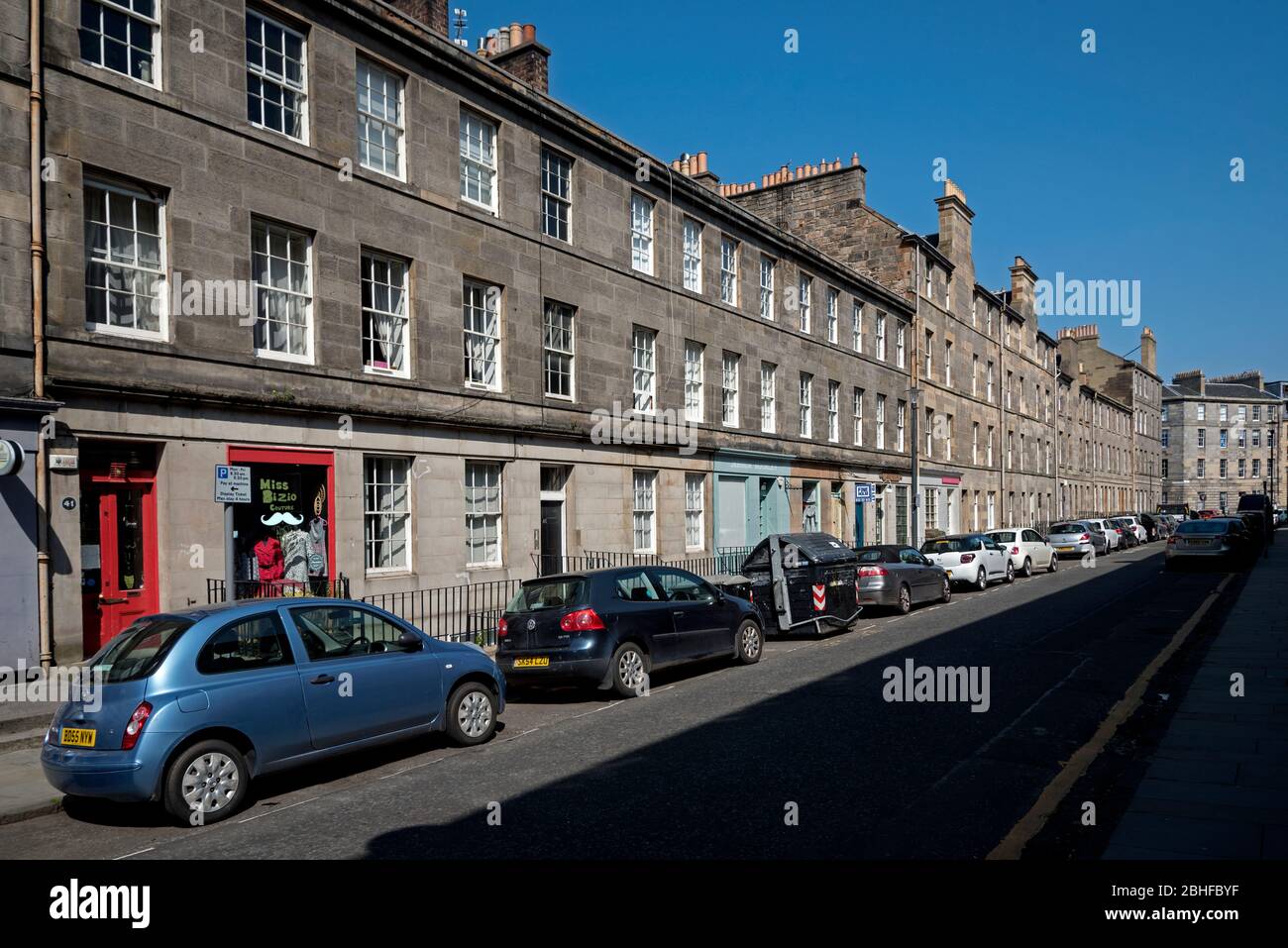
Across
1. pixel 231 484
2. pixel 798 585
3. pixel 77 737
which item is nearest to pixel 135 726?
pixel 77 737

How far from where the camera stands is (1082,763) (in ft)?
25.3

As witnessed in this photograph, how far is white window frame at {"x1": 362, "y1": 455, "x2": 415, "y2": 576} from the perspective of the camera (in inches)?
623

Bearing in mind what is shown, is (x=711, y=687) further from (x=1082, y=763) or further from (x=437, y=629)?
(x=437, y=629)

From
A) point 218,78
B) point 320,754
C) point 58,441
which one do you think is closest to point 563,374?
point 218,78

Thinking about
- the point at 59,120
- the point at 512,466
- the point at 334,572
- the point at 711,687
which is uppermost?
the point at 59,120

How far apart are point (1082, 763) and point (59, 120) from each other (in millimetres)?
13591

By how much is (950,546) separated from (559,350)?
12.8 m

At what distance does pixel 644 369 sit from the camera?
75.5 feet

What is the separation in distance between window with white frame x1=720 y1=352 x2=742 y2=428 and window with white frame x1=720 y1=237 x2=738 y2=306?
5.32ft

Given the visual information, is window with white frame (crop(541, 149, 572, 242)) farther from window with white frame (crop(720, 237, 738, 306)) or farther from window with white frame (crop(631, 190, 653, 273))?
window with white frame (crop(720, 237, 738, 306))

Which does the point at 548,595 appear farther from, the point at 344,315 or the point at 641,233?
the point at 641,233

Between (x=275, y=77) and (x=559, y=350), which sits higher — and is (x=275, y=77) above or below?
above

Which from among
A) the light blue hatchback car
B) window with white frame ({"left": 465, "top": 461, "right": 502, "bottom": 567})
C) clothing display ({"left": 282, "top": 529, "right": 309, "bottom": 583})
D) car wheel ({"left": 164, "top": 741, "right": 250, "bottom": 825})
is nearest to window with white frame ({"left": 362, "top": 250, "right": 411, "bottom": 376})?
window with white frame ({"left": 465, "top": 461, "right": 502, "bottom": 567})

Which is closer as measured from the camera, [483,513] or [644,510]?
[483,513]
